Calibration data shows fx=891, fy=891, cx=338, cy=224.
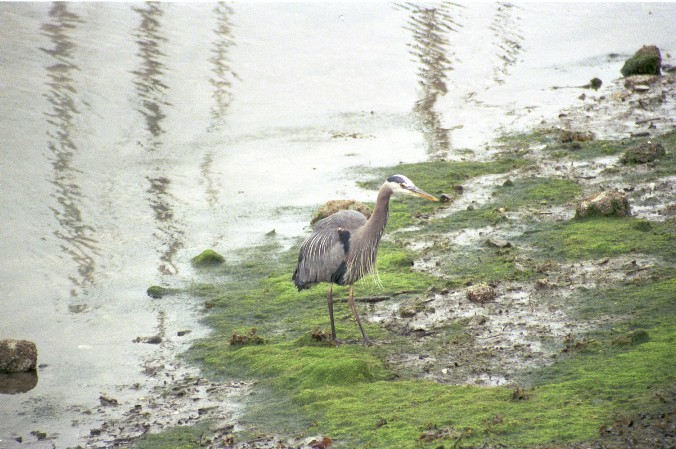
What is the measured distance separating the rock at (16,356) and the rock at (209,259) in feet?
9.00

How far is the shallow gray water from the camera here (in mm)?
9688

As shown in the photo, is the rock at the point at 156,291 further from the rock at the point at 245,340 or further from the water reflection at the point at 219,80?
the water reflection at the point at 219,80

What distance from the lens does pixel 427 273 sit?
9.66 meters

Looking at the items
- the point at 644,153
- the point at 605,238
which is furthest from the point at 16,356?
the point at 644,153

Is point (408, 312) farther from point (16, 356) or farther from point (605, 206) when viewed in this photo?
point (16, 356)

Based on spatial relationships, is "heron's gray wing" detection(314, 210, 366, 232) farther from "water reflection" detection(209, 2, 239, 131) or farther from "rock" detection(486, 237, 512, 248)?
"water reflection" detection(209, 2, 239, 131)

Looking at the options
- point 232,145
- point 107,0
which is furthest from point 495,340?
point 107,0

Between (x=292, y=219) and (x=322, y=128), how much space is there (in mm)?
4305

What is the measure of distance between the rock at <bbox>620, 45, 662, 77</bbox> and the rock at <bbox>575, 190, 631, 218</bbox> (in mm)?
7513

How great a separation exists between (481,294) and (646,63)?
32.8 ft

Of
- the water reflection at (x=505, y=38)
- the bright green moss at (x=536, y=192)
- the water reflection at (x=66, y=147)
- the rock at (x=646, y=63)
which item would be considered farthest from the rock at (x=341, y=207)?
the water reflection at (x=505, y=38)

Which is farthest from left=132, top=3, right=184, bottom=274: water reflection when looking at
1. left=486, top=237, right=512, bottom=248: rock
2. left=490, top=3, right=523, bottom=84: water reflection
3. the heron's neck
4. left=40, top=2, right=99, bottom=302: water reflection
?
left=490, top=3, right=523, bottom=84: water reflection

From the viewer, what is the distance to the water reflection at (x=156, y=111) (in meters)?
11.6

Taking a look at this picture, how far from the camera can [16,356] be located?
8.25 meters
